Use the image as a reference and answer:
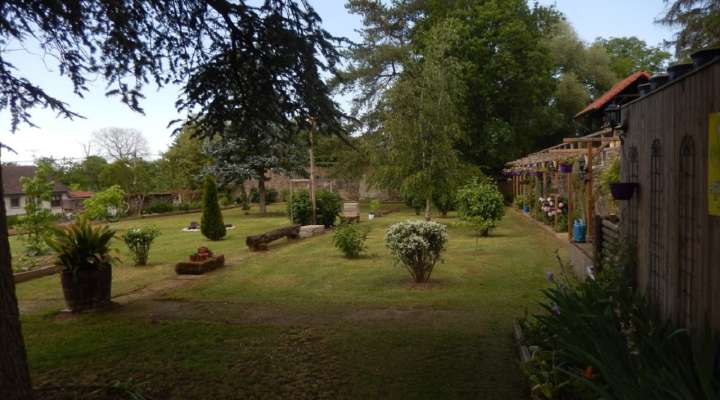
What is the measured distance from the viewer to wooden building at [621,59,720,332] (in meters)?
2.96

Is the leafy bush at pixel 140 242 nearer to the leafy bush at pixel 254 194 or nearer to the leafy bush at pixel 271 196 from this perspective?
the leafy bush at pixel 254 194

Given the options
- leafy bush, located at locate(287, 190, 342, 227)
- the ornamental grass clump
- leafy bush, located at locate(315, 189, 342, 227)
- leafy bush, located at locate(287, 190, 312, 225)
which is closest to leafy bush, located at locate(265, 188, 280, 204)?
leafy bush, located at locate(287, 190, 342, 227)

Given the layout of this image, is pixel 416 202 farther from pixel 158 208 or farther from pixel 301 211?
pixel 158 208

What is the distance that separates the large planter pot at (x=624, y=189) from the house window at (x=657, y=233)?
0.60 meters

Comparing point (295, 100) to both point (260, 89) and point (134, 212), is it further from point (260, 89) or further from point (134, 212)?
point (134, 212)

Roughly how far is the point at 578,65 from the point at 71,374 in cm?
3716

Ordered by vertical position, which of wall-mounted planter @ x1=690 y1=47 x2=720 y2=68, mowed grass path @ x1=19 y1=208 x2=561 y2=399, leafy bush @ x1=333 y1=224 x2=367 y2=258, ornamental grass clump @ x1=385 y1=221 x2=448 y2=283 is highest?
wall-mounted planter @ x1=690 y1=47 x2=720 y2=68

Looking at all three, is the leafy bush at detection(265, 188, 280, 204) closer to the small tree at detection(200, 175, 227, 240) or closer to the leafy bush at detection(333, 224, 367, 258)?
the small tree at detection(200, 175, 227, 240)

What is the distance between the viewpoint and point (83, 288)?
→ 273 inches

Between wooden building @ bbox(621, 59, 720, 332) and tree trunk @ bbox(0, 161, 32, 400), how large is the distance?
14.2ft

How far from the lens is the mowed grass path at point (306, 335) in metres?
4.16

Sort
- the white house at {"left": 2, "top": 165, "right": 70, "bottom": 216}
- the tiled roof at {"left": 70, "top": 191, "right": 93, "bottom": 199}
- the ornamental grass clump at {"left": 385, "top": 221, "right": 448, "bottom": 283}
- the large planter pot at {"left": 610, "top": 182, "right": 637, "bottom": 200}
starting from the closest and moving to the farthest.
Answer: the large planter pot at {"left": 610, "top": 182, "right": 637, "bottom": 200}
the ornamental grass clump at {"left": 385, "top": 221, "right": 448, "bottom": 283}
the white house at {"left": 2, "top": 165, "right": 70, "bottom": 216}
the tiled roof at {"left": 70, "top": 191, "right": 93, "bottom": 199}

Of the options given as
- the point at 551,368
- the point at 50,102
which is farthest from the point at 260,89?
the point at 551,368

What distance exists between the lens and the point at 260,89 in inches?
221
